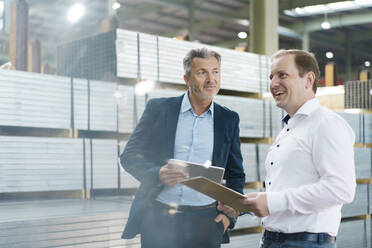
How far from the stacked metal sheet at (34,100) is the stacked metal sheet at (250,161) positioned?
170cm

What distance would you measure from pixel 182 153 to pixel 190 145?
0.16ft

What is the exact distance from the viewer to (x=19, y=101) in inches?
125

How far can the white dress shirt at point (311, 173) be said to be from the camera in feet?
5.07

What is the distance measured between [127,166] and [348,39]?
15.3m

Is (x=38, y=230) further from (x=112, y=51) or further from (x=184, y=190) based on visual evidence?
(x=112, y=51)

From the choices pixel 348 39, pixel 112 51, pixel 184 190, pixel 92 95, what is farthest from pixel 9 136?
pixel 348 39

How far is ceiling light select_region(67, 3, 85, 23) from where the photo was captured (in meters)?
3.81

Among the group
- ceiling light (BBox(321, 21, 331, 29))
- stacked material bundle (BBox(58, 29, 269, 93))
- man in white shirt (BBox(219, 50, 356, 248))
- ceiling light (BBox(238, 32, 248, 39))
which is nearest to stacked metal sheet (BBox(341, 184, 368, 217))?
stacked material bundle (BBox(58, 29, 269, 93))

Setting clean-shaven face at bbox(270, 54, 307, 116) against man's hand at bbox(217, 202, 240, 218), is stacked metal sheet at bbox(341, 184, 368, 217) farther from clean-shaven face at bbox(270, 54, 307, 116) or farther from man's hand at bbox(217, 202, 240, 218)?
clean-shaven face at bbox(270, 54, 307, 116)

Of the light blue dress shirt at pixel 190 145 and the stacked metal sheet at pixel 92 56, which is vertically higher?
the stacked metal sheet at pixel 92 56

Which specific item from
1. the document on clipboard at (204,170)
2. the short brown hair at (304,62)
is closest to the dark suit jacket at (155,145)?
the document on clipboard at (204,170)

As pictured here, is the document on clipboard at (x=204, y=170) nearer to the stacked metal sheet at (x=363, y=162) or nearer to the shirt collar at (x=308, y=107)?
the shirt collar at (x=308, y=107)

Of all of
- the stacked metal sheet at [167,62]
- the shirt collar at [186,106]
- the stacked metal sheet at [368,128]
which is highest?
the stacked metal sheet at [167,62]

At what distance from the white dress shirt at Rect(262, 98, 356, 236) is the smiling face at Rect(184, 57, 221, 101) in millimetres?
516
